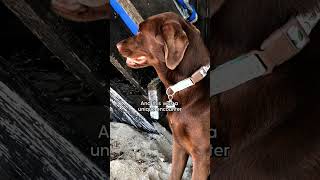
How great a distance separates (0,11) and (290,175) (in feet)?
2.25

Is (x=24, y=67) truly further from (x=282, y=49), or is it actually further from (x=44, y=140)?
(x=282, y=49)

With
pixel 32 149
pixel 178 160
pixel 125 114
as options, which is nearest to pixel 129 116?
pixel 125 114

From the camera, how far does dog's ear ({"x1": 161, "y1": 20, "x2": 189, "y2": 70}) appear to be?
878mm

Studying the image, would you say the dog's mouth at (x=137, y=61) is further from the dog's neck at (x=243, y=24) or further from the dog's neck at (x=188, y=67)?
the dog's neck at (x=243, y=24)

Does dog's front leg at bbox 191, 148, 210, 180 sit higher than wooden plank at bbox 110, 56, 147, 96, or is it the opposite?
wooden plank at bbox 110, 56, 147, 96

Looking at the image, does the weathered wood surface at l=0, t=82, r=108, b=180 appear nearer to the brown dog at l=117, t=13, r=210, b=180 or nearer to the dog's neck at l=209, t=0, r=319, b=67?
the brown dog at l=117, t=13, r=210, b=180

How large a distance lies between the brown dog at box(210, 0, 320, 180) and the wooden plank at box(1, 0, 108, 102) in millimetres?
278

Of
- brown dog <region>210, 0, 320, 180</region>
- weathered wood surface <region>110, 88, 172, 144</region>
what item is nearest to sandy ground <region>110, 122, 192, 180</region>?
weathered wood surface <region>110, 88, 172, 144</region>

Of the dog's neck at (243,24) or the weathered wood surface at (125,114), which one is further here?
the weathered wood surface at (125,114)

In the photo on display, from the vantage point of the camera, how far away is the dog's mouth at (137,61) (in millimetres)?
941

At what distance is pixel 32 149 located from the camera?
1.12 m

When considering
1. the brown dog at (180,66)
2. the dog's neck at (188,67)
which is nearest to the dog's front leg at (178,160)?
the brown dog at (180,66)

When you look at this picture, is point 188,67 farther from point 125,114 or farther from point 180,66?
point 125,114

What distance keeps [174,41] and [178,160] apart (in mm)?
258
